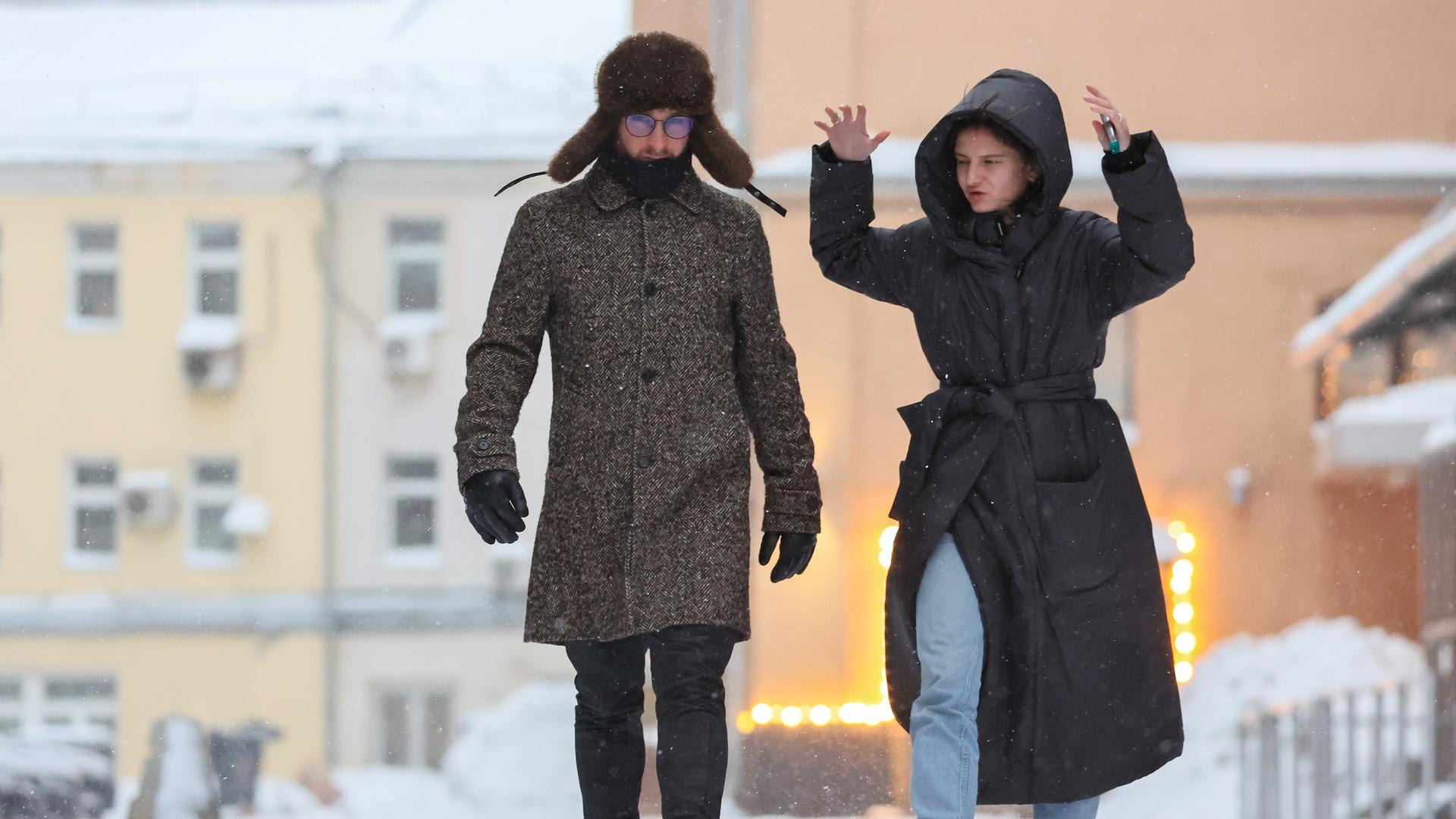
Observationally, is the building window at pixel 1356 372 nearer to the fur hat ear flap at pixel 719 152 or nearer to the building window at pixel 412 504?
the building window at pixel 412 504

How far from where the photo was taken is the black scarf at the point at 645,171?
2.94 m

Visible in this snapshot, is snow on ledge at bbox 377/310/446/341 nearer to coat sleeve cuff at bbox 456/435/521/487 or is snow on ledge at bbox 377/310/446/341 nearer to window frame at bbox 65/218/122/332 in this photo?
window frame at bbox 65/218/122/332

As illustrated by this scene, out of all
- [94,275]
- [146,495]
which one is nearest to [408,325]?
[94,275]

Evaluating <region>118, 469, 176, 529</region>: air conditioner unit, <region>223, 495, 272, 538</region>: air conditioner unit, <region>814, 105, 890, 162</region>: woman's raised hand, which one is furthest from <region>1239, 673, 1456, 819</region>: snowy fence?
<region>118, 469, 176, 529</region>: air conditioner unit

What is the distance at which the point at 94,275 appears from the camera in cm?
587

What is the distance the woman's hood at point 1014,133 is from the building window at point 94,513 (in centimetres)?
392

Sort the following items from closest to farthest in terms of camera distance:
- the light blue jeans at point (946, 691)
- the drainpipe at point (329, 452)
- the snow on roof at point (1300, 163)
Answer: the light blue jeans at point (946, 691) < the snow on roof at point (1300, 163) < the drainpipe at point (329, 452)

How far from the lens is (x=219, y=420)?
6.27 m

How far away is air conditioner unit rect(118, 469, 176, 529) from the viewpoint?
243 inches

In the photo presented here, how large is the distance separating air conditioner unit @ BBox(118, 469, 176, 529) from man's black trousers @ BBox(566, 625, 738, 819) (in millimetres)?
3647

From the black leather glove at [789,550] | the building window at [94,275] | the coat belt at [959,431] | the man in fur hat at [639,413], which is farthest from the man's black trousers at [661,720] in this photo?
the building window at [94,275]

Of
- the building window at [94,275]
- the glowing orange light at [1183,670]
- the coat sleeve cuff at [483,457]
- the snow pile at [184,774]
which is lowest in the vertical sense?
the snow pile at [184,774]

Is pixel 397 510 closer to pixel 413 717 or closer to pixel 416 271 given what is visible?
pixel 413 717

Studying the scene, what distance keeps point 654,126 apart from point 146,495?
393 centimetres
